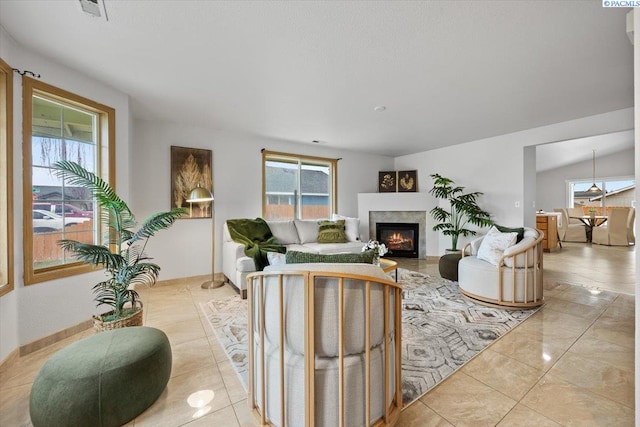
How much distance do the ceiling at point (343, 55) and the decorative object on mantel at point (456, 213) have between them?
1.59 m

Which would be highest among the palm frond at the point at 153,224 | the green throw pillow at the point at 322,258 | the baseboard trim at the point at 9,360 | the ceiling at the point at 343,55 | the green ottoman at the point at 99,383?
the ceiling at the point at 343,55

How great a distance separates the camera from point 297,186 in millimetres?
5160

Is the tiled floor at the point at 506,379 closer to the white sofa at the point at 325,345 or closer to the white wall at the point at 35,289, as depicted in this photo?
the white wall at the point at 35,289

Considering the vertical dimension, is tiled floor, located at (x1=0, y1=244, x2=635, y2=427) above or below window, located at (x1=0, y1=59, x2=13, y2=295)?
below

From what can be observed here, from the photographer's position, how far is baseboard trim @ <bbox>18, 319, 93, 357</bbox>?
→ 1996mm

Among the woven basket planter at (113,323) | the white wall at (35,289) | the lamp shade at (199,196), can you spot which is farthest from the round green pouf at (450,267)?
the white wall at (35,289)

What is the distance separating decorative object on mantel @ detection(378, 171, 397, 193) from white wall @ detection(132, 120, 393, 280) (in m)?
2.05

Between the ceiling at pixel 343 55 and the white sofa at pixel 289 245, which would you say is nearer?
the ceiling at pixel 343 55

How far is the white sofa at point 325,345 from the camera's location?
108 centimetres

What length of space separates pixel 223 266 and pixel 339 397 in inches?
136

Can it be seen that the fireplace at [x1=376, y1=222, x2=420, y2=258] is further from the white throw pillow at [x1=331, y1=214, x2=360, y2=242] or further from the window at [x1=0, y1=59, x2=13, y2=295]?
the window at [x1=0, y1=59, x2=13, y2=295]

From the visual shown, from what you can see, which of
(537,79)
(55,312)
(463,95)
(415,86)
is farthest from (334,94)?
(55,312)

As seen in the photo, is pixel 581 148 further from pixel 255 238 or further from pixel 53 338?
pixel 53 338

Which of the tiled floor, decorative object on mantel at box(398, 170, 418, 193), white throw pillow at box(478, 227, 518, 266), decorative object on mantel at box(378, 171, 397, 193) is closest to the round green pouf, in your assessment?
white throw pillow at box(478, 227, 518, 266)
